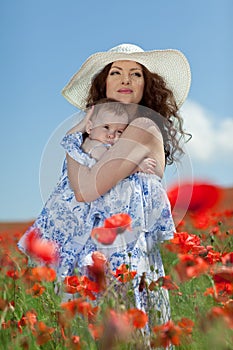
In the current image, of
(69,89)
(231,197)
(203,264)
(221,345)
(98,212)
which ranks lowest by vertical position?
(221,345)

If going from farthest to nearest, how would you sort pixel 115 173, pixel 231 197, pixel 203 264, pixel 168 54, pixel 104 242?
pixel 231 197 < pixel 168 54 < pixel 115 173 < pixel 104 242 < pixel 203 264

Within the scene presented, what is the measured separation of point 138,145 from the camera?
7.24 ft

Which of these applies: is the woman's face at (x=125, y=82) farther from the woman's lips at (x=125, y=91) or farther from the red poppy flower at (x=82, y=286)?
the red poppy flower at (x=82, y=286)

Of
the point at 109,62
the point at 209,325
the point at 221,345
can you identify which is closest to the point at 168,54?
the point at 109,62

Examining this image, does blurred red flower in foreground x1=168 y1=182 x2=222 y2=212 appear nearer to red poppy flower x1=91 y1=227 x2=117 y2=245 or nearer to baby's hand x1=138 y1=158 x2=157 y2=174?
baby's hand x1=138 y1=158 x2=157 y2=174

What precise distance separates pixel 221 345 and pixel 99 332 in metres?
0.31

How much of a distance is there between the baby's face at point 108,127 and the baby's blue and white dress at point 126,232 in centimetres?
8

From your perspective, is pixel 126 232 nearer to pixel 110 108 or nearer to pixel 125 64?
pixel 110 108

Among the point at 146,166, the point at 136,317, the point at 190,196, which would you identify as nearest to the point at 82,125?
the point at 146,166

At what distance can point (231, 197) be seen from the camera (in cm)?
1310

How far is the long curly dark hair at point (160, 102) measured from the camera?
105 inches

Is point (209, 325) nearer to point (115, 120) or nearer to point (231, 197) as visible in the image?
point (115, 120)

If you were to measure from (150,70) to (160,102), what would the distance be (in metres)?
0.16

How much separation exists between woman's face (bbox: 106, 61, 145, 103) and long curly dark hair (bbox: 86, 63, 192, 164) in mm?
79
